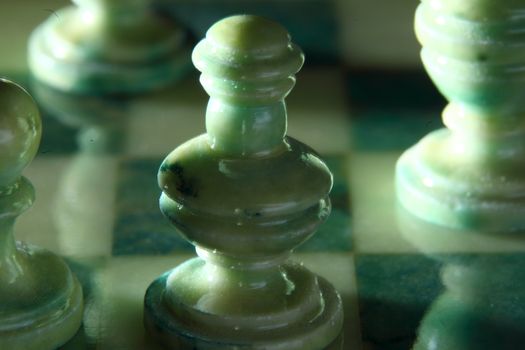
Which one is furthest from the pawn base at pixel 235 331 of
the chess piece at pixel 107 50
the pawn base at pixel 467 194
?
the chess piece at pixel 107 50

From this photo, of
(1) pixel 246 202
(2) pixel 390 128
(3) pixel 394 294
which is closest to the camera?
(1) pixel 246 202

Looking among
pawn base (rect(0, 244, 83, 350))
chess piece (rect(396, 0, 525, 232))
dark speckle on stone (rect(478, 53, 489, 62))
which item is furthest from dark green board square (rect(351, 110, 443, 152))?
pawn base (rect(0, 244, 83, 350))

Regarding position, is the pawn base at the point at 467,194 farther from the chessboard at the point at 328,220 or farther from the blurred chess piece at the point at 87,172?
the blurred chess piece at the point at 87,172

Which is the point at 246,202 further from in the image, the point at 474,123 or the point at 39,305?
the point at 474,123

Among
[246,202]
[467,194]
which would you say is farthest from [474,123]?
[246,202]

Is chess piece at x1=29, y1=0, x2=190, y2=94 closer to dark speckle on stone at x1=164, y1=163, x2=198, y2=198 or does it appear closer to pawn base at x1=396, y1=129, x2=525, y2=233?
pawn base at x1=396, y1=129, x2=525, y2=233

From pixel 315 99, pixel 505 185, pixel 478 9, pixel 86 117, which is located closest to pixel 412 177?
pixel 505 185
